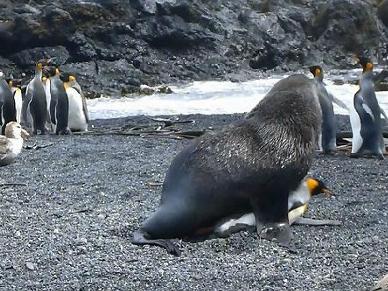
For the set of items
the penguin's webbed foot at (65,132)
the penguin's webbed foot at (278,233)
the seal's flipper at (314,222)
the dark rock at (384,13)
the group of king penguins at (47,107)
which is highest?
the penguin's webbed foot at (278,233)

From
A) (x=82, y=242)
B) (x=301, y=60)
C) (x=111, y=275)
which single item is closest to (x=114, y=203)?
(x=82, y=242)

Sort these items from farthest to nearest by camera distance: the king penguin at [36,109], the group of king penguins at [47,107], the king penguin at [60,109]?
the king penguin at [36,109]
the king penguin at [60,109]
the group of king penguins at [47,107]

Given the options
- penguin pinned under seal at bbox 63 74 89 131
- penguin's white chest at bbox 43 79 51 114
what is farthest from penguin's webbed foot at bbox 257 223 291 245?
penguin's white chest at bbox 43 79 51 114

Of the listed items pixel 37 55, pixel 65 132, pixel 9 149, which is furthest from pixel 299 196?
pixel 37 55

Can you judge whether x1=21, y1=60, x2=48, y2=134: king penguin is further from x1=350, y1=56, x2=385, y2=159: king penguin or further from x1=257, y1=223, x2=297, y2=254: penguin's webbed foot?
x1=257, y1=223, x2=297, y2=254: penguin's webbed foot

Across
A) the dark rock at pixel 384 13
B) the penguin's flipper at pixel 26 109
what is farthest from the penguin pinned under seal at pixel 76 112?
the dark rock at pixel 384 13

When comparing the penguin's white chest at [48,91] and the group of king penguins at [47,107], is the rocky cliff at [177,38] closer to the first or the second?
the penguin's white chest at [48,91]

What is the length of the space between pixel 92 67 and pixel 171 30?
3339mm

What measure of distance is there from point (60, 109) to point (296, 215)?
23.1ft

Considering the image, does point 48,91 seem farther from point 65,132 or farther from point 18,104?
point 65,132

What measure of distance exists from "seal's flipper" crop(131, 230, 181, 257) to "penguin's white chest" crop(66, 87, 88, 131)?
732cm

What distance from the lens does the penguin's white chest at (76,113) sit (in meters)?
11.6

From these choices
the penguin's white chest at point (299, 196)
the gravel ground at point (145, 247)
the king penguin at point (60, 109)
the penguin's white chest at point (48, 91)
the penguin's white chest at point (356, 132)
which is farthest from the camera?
the penguin's white chest at point (48, 91)

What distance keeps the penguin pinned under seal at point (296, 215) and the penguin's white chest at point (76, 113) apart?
7.04 meters
